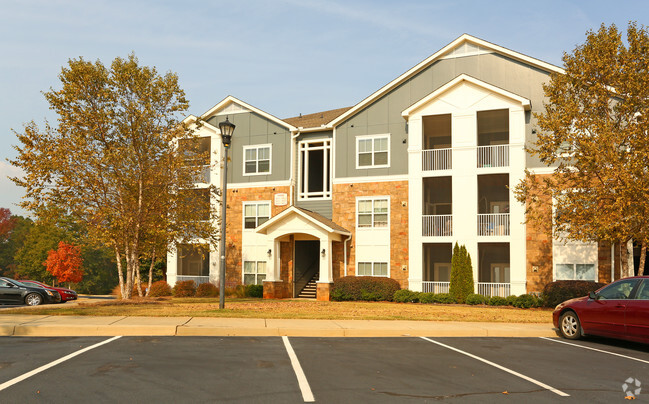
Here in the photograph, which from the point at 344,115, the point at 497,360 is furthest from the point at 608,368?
the point at 344,115

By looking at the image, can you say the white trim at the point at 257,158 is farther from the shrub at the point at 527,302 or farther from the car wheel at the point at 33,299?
the shrub at the point at 527,302

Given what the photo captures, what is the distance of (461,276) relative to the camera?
81.7 ft

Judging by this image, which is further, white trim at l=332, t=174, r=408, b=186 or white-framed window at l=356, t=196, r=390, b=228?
white-framed window at l=356, t=196, r=390, b=228

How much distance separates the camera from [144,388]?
702cm

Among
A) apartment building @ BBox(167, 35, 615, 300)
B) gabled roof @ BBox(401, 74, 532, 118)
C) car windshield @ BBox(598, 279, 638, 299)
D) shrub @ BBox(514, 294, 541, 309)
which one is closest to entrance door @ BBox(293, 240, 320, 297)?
apartment building @ BBox(167, 35, 615, 300)

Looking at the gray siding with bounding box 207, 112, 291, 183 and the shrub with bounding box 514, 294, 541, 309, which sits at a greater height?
the gray siding with bounding box 207, 112, 291, 183

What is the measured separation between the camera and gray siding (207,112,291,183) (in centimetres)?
3031

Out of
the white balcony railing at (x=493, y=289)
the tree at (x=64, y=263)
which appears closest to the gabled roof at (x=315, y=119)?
the white balcony railing at (x=493, y=289)

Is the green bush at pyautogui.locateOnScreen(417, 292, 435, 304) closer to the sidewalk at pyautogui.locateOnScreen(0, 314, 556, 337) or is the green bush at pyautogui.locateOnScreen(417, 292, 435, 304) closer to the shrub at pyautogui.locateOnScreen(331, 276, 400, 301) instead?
the shrub at pyautogui.locateOnScreen(331, 276, 400, 301)

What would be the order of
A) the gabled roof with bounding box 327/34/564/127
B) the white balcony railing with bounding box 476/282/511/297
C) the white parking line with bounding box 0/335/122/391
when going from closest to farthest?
the white parking line with bounding box 0/335/122/391, the white balcony railing with bounding box 476/282/511/297, the gabled roof with bounding box 327/34/564/127

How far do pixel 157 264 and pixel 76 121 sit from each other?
17384 millimetres

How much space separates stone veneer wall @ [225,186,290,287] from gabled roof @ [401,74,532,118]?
8.42m

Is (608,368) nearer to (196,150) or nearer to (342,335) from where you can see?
(342,335)

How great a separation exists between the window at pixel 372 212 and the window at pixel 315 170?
2266 mm
